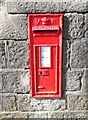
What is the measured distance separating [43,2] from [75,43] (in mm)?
617

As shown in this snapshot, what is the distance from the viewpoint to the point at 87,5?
305cm

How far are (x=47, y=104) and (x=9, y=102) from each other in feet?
1.61

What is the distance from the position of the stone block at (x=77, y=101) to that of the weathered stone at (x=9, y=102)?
70cm

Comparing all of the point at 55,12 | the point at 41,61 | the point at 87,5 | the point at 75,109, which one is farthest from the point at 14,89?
the point at 87,5

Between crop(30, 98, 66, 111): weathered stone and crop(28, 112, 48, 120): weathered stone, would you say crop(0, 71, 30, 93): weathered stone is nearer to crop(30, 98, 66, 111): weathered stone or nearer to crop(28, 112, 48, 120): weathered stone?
crop(30, 98, 66, 111): weathered stone

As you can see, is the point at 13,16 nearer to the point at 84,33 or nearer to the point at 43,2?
the point at 43,2

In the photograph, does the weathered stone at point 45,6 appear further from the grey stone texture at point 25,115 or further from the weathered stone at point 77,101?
the grey stone texture at point 25,115

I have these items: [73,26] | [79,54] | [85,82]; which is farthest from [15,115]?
[73,26]

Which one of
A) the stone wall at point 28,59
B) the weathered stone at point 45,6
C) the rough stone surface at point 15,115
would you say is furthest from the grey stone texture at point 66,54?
the rough stone surface at point 15,115

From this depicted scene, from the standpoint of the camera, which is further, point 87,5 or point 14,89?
point 14,89

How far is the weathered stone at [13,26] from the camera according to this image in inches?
122

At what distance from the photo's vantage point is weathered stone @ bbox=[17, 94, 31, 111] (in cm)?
341

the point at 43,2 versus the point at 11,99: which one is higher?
the point at 43,2

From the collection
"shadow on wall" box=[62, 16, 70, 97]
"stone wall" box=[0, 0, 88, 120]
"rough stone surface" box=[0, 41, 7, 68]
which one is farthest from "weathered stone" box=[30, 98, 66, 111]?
"rough stone surface" box=[0, 41, 7, 68]
